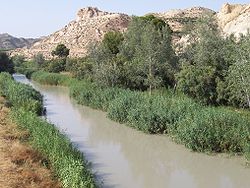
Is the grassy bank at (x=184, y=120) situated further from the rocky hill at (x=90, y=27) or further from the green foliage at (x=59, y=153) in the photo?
the rocky hill at (x=90, y=27)

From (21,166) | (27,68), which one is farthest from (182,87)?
(27,68)

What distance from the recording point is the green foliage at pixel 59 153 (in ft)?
46.8

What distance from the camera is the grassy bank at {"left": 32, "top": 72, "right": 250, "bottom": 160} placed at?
21250 mm

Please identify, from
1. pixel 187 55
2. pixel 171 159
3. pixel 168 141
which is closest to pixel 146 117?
pixel 168 141

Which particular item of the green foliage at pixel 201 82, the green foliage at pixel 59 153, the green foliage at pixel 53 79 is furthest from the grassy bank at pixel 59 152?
the green foliage at pixel 53 79

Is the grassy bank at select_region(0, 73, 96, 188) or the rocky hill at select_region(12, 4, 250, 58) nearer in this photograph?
the grassy bank at select_region(0, 73, 96, 188)

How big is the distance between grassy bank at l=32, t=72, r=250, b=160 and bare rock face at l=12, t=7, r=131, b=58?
77.2 meters

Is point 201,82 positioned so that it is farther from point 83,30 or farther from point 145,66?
point 83,30

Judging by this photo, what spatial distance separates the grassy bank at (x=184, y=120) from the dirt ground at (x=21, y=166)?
7.86 meters

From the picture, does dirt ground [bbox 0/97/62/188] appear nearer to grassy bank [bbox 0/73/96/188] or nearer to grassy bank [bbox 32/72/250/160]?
grassy bank [bbox 0/73/96/188]

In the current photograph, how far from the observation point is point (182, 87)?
108 feet

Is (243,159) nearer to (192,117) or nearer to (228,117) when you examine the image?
(228,117)

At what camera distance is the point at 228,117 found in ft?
72.7

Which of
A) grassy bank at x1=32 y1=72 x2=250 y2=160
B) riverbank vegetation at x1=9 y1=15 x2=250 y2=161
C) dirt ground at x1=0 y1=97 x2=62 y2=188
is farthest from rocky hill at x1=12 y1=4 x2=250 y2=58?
dirt ground at x1=0 y1=97 x2=62 y2=188
